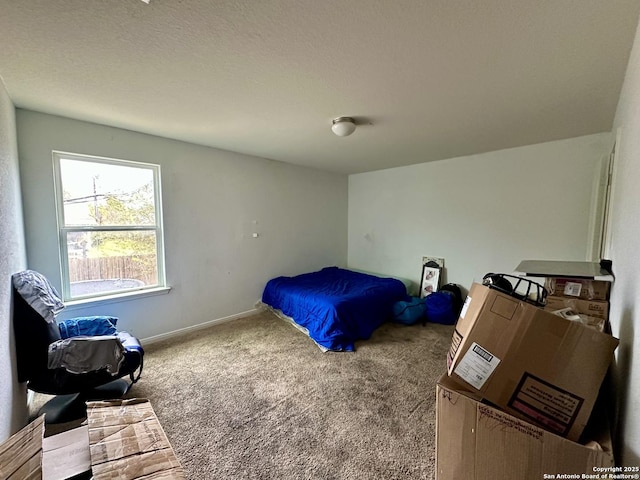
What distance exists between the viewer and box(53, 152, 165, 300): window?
8.27ft

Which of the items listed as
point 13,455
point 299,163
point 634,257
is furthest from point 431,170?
point 13,455

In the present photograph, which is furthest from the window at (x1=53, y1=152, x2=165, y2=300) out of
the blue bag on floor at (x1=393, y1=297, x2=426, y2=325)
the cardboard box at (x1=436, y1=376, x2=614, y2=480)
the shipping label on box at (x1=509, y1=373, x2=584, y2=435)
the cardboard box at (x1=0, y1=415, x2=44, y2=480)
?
the shipping label on box at (x1=509, y1=373, x2=584, y2=435)

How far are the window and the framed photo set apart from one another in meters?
3.58

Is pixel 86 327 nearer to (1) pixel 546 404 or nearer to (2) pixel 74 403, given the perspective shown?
(2) pixel 74 403

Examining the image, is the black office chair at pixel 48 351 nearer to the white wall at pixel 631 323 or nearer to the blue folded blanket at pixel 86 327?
the blue folded blanket at pixel 86 327

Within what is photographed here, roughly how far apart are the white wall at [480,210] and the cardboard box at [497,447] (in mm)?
2834

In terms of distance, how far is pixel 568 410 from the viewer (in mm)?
871

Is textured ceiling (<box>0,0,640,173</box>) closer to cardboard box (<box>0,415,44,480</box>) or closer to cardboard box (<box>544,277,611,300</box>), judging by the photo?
cardboard box (<box>544,277,611,300</box>)

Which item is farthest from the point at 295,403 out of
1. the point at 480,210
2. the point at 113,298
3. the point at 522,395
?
the point at 480,210

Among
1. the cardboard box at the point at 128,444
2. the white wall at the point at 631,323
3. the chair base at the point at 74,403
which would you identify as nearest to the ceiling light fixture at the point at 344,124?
the white wall at the point at 631,323

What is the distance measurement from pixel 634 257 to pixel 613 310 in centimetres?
62

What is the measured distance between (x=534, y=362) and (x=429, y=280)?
3.29m

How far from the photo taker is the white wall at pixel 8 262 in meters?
1.43

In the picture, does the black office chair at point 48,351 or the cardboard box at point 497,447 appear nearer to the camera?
the cardboard box at point 497,447
